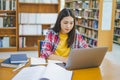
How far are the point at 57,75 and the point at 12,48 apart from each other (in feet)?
14.7

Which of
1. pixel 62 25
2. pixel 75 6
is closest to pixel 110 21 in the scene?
pixel 75 6

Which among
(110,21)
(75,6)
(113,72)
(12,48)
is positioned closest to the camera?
(113,72)

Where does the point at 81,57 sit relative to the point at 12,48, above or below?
above

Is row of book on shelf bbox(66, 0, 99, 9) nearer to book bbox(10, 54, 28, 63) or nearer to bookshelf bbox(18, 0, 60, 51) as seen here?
bookshelf bbox(18, 0, 60, 51)

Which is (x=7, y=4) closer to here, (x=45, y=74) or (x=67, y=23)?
(x=67, y=23)

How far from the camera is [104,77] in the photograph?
175 cm

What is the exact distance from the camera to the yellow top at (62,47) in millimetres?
2418

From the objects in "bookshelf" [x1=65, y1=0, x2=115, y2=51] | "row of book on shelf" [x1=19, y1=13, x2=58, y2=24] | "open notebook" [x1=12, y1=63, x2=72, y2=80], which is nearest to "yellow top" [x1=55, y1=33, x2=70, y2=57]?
"open notebook" [x1=12, y1=63, x2=72, y2=80]

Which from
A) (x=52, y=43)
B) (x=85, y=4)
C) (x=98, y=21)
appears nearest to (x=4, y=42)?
(x=98, y=21)

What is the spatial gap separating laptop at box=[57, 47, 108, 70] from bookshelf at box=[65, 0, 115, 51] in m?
4.43

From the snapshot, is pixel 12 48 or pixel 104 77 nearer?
pixel 104 77

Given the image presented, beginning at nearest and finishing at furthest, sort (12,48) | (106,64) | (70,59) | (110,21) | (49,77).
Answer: (49,77) → (70,59) → (106,64) → (12,48) → (110,21)

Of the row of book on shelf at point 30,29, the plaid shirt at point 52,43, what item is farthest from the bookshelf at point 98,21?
the plaid shirt at point 52,43

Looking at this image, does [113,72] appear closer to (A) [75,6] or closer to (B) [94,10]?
(B) [94,10]
